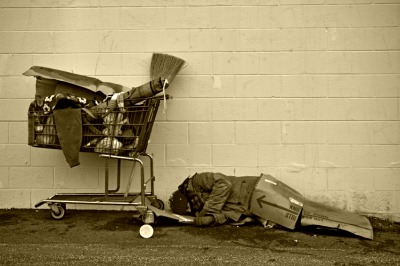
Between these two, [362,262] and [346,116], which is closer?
[362,262]

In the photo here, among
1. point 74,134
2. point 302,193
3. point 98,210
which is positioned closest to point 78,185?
point 98,210

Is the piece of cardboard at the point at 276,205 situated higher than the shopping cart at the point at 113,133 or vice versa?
the shopping cart at the point at 113,133

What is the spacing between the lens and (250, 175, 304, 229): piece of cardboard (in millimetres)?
4195

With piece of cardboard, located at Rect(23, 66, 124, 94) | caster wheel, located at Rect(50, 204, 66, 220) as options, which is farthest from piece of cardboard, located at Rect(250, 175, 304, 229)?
A: caster wheel, located at Rect(50, 204, 66, 220)

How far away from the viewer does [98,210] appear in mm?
4953

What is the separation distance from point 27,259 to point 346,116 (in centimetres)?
333

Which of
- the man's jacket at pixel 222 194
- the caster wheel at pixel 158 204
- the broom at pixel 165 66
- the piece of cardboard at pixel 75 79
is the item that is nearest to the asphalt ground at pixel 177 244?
the man's jacket at pixel 222 194

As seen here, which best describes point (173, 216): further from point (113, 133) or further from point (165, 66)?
point (165, 66)

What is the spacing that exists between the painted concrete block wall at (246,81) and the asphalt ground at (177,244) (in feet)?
2.17

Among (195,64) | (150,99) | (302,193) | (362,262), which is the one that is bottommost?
(362,262)

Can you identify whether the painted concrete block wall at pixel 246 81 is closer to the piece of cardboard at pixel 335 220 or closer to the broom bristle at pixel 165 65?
the broom bristle at pixel 165 65

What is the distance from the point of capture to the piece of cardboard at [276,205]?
4195 mm

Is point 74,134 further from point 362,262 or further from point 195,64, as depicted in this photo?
point 362,262

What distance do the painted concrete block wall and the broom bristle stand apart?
0.16 metres
